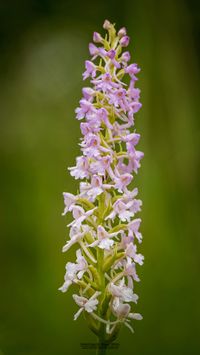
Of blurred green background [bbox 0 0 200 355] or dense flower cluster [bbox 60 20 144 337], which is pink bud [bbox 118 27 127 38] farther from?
blurred green background [bbox 0 0 200 355]

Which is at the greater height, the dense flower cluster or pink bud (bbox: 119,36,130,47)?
pink bud (bbox: 119,36,130,47)

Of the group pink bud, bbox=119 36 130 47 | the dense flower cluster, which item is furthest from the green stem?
pink bud, bbox=119 36 130 47

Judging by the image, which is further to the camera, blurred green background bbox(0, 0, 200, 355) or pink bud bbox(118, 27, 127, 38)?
blurred green background bbox(0, 0, 200, 355)

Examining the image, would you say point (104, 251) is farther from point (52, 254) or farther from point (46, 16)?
point (46, 16)

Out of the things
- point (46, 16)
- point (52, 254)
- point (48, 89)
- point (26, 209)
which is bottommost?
point (52, 254)

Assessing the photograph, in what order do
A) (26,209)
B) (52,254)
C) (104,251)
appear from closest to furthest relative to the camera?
(104,251)
(52,254)
(26,209)

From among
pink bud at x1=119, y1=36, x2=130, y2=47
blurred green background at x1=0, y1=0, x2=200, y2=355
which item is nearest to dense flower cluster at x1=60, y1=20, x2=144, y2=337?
pink bud at x1=119, y1=36, x2=130, y2=47

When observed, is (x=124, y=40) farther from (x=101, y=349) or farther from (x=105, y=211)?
(x=101, y=349)

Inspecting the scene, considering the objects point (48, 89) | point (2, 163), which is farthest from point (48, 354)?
point (48, 89)

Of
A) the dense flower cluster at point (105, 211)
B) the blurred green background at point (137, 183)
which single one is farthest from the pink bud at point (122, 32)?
the blurred green background at point (137, 183)

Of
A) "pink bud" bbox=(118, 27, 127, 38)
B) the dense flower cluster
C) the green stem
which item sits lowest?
the green stem
